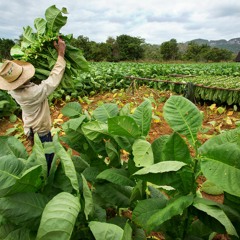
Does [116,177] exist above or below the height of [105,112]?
below

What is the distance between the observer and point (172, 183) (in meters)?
1.14

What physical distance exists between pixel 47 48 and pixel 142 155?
2014 millimetres

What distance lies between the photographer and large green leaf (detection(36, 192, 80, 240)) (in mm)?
886

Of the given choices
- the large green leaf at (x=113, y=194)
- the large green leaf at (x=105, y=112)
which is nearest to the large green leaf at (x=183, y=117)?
the large green leaf at (x=105, y=112)

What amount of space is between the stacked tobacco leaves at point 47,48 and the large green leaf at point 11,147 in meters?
1.47

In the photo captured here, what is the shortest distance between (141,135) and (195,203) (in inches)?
17.0

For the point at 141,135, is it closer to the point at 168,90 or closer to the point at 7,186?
the point at 7,186

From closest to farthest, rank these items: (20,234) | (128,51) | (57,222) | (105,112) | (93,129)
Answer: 1. (57,222)
2. (20,234)
3. (93,129)
4. (105,112)
5. (128,51)

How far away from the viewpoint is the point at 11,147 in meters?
1.36

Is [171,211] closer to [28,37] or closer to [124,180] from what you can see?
[124,180]

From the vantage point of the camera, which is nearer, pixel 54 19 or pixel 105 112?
pixel 105 112

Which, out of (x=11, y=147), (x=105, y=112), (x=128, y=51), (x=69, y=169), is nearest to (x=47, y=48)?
(x=105, y=112)

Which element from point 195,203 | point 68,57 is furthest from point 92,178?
point 68,57

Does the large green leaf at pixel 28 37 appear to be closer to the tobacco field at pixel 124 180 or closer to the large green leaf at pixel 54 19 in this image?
the large green leaf at pixel 54 19
